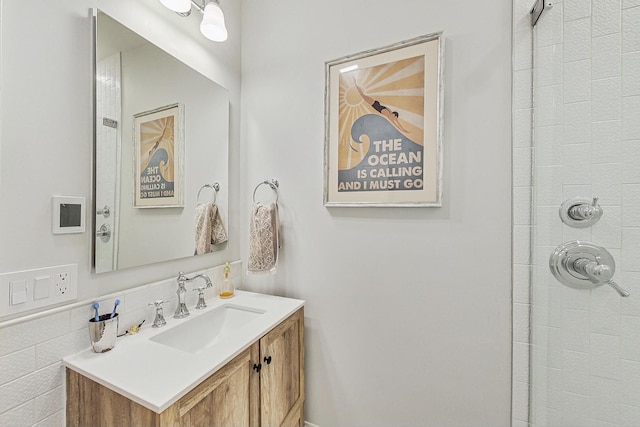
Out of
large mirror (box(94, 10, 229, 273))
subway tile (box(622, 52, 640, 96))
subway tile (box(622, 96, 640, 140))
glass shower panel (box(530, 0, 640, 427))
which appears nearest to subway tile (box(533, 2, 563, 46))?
glass shower panel (box(530, 0, 640, 427))

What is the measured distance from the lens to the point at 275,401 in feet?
3.88

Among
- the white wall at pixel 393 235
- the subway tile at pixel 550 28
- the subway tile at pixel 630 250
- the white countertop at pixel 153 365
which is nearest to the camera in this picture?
the white countertop at pixel 153 365

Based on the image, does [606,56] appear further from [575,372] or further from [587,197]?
[575,372]

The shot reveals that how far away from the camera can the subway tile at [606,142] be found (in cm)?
85

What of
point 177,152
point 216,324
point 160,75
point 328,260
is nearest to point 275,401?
point 216,324

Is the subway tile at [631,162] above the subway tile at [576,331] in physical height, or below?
above

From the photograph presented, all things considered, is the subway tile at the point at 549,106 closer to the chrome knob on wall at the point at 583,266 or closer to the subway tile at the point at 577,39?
the subway tile at the point at 577,39

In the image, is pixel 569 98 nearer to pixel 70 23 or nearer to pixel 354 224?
pixel 354 224

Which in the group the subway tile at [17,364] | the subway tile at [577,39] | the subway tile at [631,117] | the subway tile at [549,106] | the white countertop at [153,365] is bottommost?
the white countertop at [153,365]

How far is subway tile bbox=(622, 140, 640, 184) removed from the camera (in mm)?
821

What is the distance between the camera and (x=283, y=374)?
1255mm

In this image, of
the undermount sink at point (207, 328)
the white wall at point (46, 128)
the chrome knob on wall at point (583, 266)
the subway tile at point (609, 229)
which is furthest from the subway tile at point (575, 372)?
the white wall at point (46, 128)

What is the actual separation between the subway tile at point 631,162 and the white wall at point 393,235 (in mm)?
311

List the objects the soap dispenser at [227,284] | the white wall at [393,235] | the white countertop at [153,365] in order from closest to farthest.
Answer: the white countertop at [153,365] < the white wall at [393,235] < the soap dispenser at [227,284]
